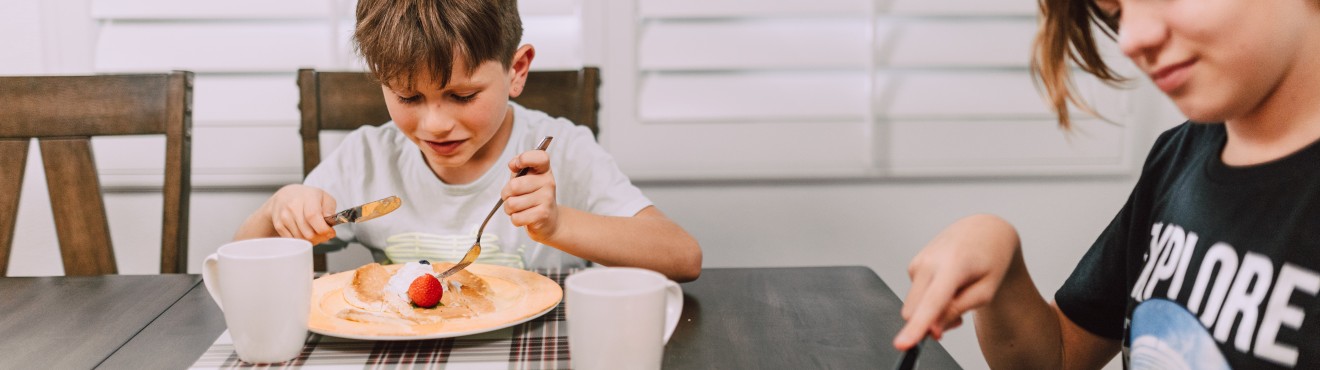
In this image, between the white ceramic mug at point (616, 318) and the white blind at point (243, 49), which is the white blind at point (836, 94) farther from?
the white ceramic mug at point (616, 318)

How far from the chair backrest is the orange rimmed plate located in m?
0.39

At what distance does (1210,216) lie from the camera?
28.1 inches

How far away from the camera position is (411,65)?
1048mm

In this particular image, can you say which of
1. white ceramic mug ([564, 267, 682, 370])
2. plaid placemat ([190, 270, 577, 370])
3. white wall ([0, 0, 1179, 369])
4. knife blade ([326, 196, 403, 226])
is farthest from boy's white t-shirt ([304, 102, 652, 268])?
white ceramic mug ([564, 267, 682, 370])

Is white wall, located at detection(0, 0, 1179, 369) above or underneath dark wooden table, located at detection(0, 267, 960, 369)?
underneath

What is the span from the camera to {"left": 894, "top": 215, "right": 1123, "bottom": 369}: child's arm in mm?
592

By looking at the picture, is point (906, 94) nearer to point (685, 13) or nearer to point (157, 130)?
point (685, 13)

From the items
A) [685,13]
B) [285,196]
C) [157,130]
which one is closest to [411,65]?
[285,196]

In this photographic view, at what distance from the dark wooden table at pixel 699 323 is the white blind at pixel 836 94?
563 millimetres

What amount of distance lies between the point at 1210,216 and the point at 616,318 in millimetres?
476

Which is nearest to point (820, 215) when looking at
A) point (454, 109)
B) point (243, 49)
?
point (454, 109)

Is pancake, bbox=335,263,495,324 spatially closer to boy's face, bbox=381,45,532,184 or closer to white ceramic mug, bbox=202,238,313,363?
white ceramic mug, bbox=202,238,313,363

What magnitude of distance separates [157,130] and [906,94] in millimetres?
1138

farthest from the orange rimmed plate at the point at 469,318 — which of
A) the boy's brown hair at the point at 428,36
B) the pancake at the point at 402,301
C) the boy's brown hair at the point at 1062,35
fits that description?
the boy's brown hair at the point at 1062,35
